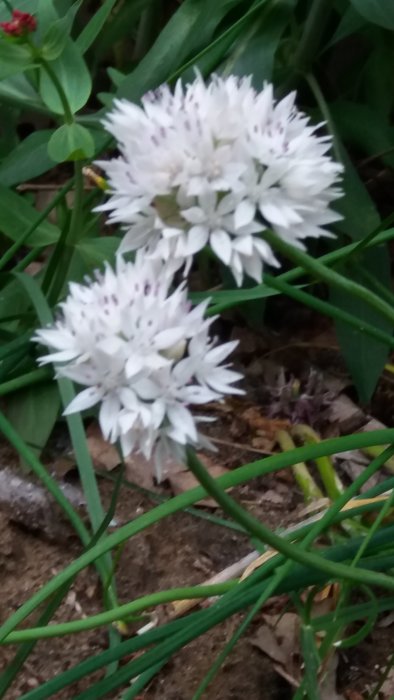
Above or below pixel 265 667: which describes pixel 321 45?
above

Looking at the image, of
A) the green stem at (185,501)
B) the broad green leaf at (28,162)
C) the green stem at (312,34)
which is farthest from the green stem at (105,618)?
the green stem at (312,34)

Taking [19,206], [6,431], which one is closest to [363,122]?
Result: [19,206]

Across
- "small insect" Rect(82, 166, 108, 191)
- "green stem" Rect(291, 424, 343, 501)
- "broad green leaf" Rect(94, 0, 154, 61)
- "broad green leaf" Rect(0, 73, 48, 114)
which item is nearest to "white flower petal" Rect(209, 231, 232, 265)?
"small insect" Rect(82, 166, 108, 191)

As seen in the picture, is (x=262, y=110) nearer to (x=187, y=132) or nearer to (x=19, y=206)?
(x=187, y=132)

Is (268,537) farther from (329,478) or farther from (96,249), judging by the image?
(96,249)

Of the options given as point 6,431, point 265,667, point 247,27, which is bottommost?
point 265,667

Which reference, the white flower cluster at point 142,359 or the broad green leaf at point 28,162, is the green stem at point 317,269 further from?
the broad green leaf at point 28,162

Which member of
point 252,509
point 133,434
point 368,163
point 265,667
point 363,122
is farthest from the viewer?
point 368,163
